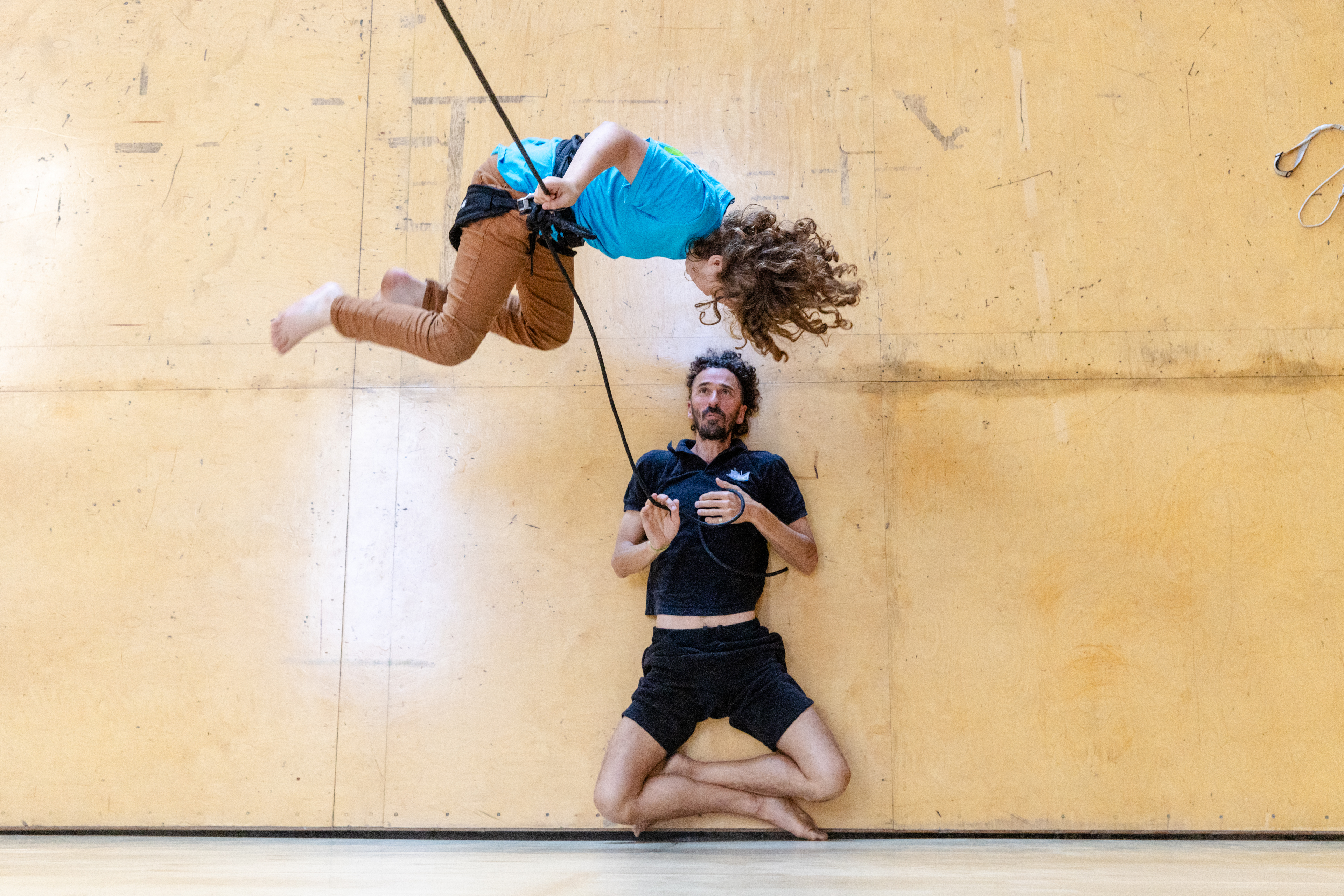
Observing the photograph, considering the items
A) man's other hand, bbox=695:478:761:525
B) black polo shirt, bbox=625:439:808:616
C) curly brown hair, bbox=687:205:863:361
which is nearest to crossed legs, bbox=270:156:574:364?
curly brown hair, bbox=687:205:863:361

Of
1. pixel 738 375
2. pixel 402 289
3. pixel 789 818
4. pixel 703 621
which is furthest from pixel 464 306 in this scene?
pixel 789 818

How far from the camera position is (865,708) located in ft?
8.96

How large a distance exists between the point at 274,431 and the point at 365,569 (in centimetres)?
56

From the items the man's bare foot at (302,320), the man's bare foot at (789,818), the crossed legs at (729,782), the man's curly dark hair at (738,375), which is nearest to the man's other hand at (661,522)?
the man's curly dark hair at (738,375)

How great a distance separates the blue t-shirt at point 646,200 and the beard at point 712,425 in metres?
0.63

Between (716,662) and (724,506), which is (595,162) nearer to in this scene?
(724,506)

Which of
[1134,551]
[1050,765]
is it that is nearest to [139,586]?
[1050,765]

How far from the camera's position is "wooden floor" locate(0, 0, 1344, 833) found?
273 cm

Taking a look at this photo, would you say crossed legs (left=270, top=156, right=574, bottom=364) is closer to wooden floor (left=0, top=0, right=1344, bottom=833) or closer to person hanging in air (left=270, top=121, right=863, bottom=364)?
person hanging in air (left=270, top=121, right=863, bottom=364)

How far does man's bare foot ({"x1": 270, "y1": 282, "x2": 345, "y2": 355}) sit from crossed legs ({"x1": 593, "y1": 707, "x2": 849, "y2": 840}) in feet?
4.66

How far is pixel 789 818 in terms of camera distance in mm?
2582

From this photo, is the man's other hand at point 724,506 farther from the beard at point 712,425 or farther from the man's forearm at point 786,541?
the beard at point 712,425

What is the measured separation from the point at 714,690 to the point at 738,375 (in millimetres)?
974

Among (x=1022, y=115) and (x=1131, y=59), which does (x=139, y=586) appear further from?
(x=1131, y=59)
